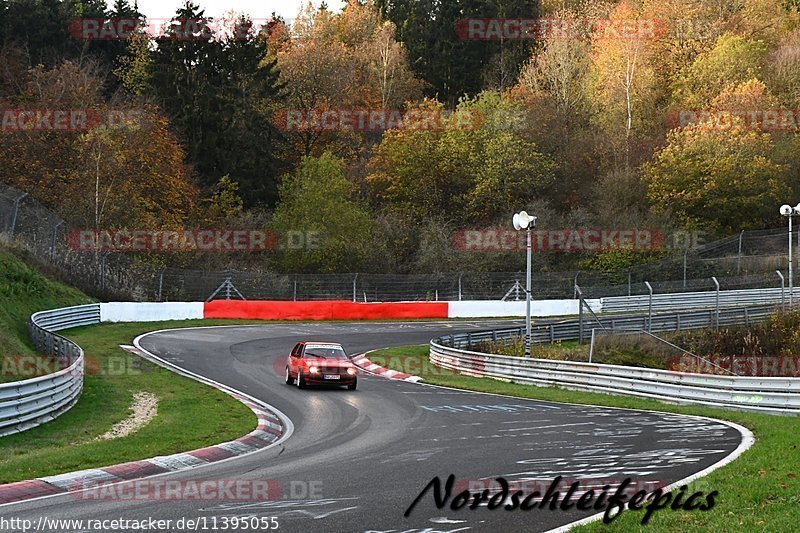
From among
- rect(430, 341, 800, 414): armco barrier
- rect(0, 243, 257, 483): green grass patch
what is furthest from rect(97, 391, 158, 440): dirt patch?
rect(430, 341, 800, 414): armco barrier

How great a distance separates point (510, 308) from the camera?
5088cm

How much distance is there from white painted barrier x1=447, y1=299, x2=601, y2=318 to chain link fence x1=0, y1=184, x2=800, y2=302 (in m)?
1.37

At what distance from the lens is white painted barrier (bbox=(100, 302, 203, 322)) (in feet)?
135

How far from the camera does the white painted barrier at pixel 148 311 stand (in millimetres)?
41031

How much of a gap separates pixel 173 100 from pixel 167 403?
52346mm

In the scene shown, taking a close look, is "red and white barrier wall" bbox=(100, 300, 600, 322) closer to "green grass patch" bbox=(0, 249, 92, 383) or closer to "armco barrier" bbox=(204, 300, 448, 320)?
"armco barrier" bbox=(204, 300, 448, 320)

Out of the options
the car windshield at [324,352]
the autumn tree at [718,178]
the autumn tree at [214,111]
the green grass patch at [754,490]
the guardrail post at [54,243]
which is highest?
the autumn tree at [214,111]

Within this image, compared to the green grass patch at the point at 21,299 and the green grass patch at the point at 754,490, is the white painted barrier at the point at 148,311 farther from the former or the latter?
the green grass patch at the point at 754,490

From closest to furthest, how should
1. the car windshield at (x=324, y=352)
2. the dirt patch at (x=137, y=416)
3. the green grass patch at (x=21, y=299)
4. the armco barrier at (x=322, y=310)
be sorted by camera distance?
the dirt patch at (x=137, y=416) → the car windshield at (x=324, y=352) → the green grass patch at (x=21, y=299) → the armco barrier at (x=322, y=310)

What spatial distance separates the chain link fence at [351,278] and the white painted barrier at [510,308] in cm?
137

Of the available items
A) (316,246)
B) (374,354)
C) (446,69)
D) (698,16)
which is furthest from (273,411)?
(446,69)

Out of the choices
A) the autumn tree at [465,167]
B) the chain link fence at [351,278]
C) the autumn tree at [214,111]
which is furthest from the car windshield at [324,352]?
the autumn tree at [214,111]

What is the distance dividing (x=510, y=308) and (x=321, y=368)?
27.8 m

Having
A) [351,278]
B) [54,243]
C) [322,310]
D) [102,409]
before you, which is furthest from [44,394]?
[351,278]
